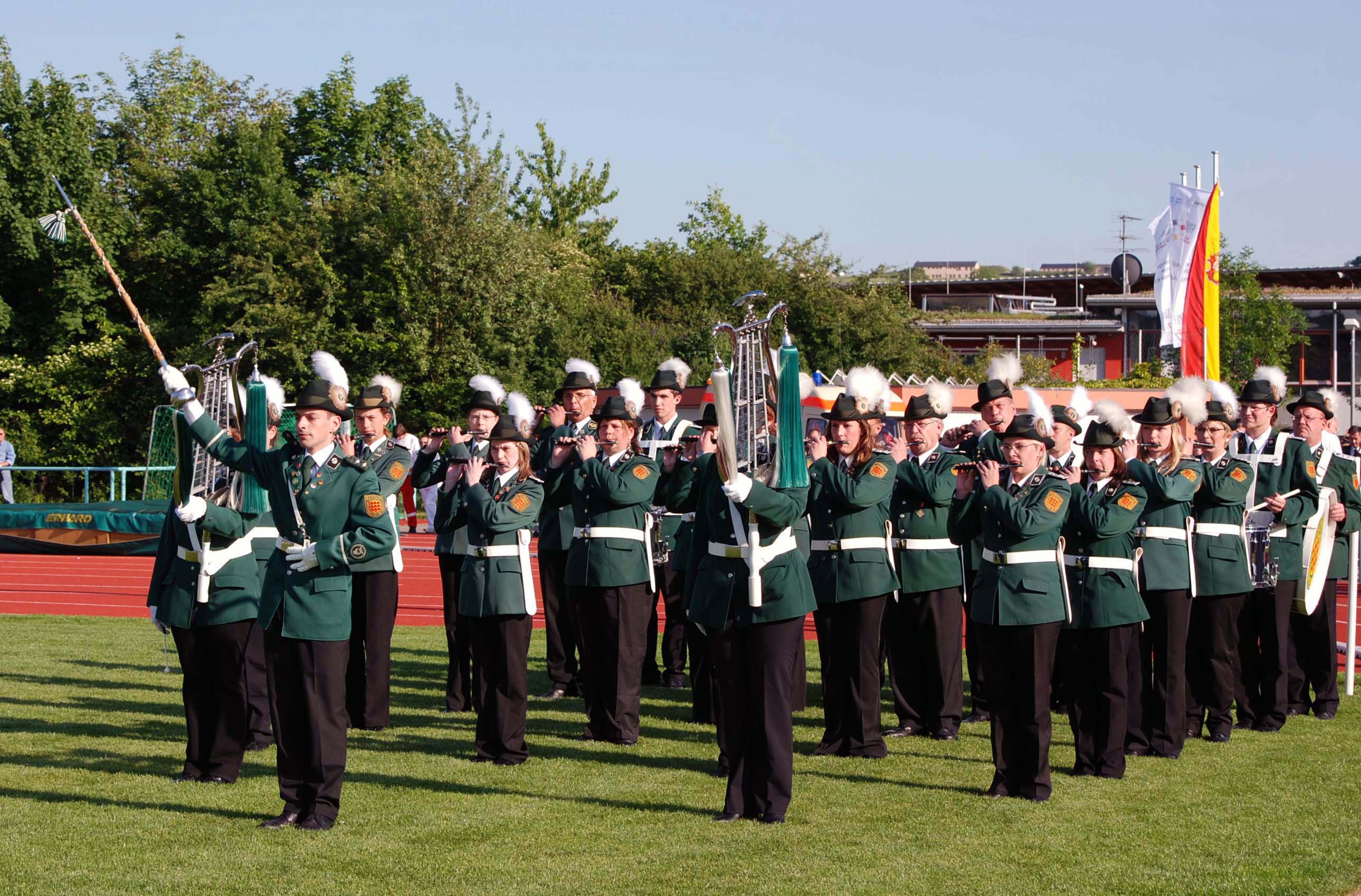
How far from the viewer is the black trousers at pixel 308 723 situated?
6.86 m

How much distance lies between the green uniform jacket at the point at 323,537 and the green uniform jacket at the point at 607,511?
190cm

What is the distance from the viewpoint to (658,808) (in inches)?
289

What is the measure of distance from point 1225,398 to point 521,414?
4.34 m

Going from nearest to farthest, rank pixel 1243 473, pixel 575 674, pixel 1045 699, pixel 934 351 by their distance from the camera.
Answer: pixel 1045 699, pixel 1243 473, pixel 575 674, pixel 934 351

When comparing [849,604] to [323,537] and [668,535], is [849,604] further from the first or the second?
[323,537]

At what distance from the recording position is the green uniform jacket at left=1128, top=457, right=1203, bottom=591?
27.7 feet

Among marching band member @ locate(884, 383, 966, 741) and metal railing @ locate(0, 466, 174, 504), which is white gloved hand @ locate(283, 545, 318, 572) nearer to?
marching band member @ locate(884, 383, 966, 741)

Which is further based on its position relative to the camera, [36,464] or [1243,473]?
[36,464]

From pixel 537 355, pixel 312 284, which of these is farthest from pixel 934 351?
pixel 312 284

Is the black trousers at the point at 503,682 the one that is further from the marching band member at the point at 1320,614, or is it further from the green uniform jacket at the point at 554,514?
the marching band member at the point at 1320,614

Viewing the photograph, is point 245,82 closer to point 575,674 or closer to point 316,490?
point 575,674

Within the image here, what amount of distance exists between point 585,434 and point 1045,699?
3.32 metres

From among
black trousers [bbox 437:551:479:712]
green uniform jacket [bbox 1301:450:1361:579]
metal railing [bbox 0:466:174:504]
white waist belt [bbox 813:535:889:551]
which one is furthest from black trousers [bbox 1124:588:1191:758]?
metal railing [bbox 0:466:174:504]

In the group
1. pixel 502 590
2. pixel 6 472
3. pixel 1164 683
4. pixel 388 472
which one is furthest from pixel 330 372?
pixel 6 472
